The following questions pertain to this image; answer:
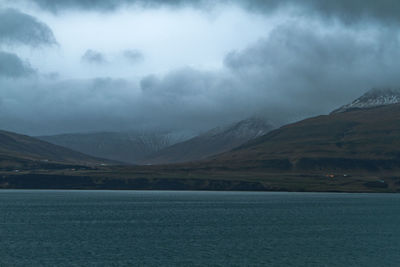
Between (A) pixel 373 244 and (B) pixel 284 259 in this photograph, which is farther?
(A) pixel 373 244

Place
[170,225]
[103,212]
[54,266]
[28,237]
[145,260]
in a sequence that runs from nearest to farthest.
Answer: [54,266] < [145,260] < [28,237] < [170,225] < [103,212]

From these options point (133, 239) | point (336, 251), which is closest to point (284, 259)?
point (336, 251)

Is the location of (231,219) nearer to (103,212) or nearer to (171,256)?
(103,212)

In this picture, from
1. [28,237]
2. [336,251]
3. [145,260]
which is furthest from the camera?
[28,237]

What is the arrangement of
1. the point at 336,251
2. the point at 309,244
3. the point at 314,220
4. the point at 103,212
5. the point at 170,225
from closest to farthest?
the point at 336,251 → the point at 309,244 → the point at 170,225 → the point at 314,220 → the point at 103,212

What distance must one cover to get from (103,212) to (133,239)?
6817 centimetres

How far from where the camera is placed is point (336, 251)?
9050cm

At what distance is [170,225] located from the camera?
427 ft

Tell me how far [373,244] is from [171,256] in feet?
127

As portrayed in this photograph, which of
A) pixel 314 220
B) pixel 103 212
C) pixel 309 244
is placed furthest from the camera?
pixel 103 212

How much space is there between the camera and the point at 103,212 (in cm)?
16938

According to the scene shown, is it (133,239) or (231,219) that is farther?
(231,219)

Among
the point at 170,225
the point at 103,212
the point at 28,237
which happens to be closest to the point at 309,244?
the point at 170,225

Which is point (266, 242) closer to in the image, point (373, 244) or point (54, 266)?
point (373, 244)
